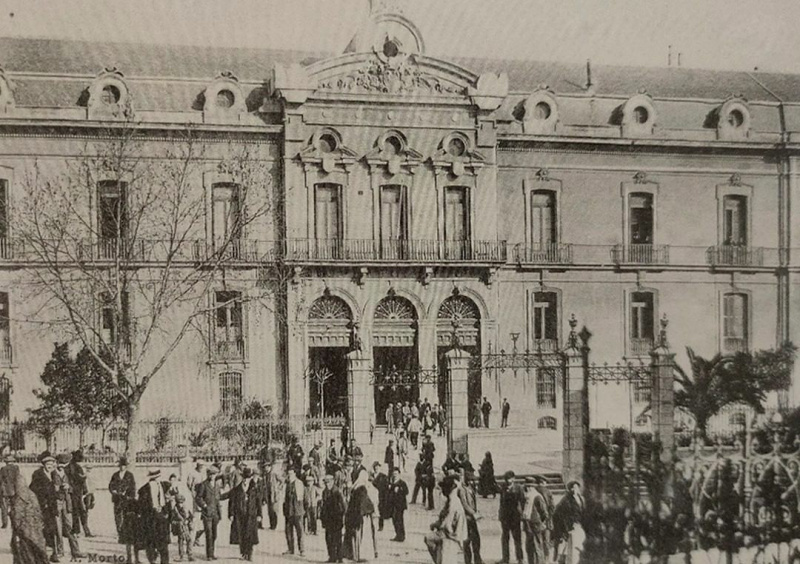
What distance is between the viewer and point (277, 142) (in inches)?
437

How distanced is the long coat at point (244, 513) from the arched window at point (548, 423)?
456 centimetres

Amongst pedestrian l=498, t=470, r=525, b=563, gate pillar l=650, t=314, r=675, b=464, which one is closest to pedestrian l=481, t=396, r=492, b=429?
gate pillar l=650, t=314, r=675, b=464

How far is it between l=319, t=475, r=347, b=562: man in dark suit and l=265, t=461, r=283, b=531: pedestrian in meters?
0.52

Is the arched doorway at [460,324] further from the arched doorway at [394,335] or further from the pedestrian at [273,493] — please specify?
the pedestrian at [273,493]

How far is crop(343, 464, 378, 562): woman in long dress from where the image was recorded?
732cm

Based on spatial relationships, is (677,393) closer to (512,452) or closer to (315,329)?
(512,452)

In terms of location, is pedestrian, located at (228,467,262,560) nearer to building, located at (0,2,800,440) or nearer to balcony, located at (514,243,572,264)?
building, located at (0,2,800,440)

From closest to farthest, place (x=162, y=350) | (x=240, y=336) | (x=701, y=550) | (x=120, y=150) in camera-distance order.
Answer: (x=701, y=550) < (x=120, y=150) < (x=162, y=350) < (x=240, y=336)

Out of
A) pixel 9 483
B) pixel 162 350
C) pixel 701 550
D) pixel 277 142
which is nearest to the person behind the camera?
pixel 9 483

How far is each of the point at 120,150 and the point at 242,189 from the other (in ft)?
5.70

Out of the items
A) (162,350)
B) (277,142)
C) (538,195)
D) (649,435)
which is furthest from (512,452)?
(277,142)

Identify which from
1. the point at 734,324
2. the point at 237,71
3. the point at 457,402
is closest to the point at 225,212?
the point at 237,71

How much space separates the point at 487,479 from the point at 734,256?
437 centimetres

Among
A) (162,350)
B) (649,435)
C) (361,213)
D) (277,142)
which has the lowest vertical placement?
(649,435)
